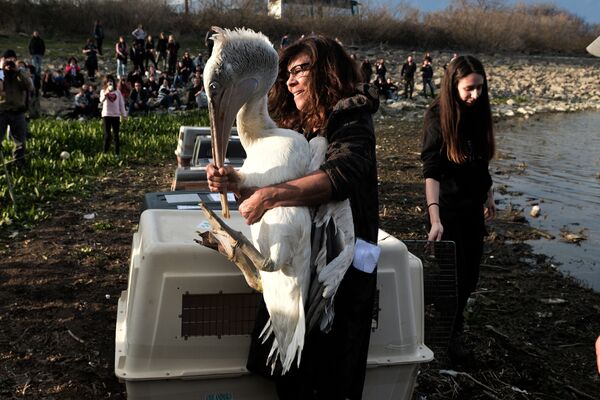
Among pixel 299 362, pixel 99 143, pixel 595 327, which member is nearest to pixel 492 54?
pixel 99 143

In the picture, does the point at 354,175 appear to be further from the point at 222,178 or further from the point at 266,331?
the point at 266,331

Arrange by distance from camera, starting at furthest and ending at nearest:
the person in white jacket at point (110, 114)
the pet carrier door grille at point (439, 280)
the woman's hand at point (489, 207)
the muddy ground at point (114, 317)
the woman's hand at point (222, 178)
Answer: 1. the person in white jacket at point (110, 114)
2. the woman's hand at point (489, 207)
3. the muddy ground at point (114, 317)
4. the pet carrier door grille at point (439, 280)
5. the woman's hand at point (222, 178)

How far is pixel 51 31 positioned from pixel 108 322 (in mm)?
39115

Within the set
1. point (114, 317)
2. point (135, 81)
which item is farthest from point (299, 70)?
point (135, 81)

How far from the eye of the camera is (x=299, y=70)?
2.34 meters

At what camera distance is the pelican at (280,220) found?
7.05 feet

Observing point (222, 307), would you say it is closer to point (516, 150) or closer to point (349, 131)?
point (349, 131)

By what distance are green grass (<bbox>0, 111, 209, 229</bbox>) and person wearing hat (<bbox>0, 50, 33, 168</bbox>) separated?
483 mm

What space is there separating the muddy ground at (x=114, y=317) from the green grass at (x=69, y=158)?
1.35ft

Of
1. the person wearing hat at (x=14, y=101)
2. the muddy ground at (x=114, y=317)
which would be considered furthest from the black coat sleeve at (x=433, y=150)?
the person wearing hat at (x=14, y=101)

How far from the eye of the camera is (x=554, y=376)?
4.04 metres

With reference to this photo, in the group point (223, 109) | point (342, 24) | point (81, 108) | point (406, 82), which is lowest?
point (81, 108)

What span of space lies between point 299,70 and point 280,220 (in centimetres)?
62

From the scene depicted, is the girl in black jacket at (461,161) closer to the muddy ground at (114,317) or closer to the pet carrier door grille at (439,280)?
the pet carrier door grille at (439,280)
